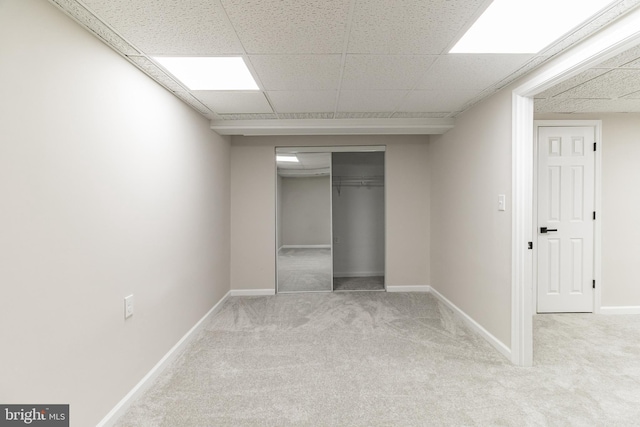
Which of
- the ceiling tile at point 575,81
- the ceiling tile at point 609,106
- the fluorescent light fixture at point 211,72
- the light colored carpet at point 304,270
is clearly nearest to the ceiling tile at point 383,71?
the fluorescent light fixture at point 211,72

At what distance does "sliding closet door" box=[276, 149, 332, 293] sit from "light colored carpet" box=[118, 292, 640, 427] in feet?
3.62

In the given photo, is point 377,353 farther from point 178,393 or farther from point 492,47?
point 492,47

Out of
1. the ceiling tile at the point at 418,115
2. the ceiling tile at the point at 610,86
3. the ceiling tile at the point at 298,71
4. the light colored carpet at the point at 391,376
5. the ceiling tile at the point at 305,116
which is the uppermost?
the ceiling tile at the point at 418,115

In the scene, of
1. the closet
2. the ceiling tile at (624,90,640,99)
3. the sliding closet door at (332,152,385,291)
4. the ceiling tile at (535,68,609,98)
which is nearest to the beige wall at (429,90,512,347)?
the ceiling tile at (535,68,609,98)

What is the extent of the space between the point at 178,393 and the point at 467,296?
9.13 feet

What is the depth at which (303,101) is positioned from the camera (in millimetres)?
3006

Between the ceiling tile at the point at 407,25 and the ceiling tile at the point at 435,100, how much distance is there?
818 millimetres

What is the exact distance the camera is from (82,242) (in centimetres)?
163

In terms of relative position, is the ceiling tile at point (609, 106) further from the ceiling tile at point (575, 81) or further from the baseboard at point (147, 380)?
the baseboard at point (147, 380)

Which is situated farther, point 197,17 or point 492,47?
point 492,47

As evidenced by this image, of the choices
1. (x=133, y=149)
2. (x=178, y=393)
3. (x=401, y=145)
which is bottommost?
(x=178, y=393)

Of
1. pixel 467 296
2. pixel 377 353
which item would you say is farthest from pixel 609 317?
pixel 377 353

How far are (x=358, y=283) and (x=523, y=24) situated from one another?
3.99 m

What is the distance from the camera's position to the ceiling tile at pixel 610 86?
7.86ft
